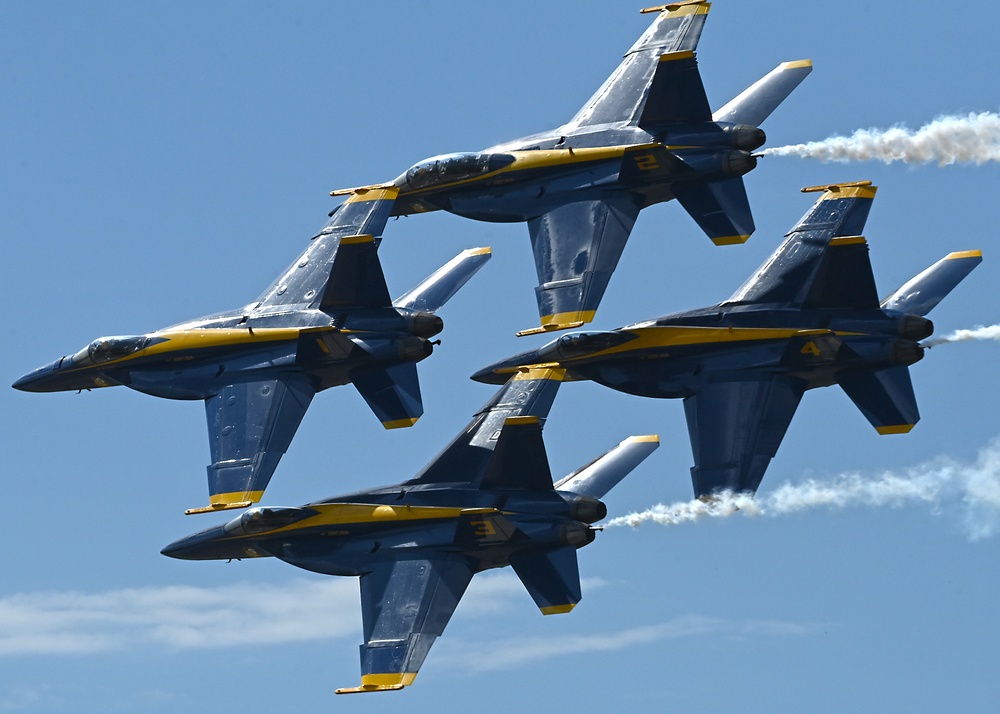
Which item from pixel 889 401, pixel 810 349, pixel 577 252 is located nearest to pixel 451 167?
pixel 577 252

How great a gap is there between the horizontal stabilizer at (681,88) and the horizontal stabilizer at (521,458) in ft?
42.1

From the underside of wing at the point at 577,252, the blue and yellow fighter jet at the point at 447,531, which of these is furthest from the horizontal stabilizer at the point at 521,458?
the underside of wing at the point at 577,252

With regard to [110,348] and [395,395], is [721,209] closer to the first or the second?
[395,395]

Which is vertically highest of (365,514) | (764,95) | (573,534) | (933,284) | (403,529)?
(764,95)

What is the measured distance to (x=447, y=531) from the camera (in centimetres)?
7294

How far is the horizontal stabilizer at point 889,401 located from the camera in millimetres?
73750

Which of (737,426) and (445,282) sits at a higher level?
(445,282)

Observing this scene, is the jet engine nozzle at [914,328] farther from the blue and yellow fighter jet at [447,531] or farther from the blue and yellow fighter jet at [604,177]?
the blue and yellow fighter jet at [447,531]

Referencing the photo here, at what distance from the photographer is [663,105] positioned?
78500mm

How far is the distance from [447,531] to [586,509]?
454cm

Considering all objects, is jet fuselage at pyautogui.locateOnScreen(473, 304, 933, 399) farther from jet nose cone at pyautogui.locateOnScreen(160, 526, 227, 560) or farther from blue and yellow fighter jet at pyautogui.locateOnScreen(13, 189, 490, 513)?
jet nose cone at pyautogui.locateOnScreen(160, 526, 227, 560)

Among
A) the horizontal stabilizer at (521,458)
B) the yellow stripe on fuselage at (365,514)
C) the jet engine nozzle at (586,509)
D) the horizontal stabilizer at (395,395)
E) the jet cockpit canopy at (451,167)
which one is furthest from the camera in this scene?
the jet cockpit canopy at (451,167)

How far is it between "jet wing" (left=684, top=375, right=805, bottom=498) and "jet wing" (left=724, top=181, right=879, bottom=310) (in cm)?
297

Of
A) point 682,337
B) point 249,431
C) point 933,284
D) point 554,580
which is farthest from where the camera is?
point 249,431
